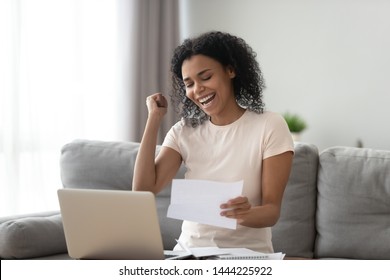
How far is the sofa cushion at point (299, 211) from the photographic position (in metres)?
2.60

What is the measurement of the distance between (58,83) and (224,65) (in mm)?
1928

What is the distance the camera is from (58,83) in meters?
3.86

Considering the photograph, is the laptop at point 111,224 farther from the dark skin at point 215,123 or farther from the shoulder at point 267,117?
the shoulder at point 267,117

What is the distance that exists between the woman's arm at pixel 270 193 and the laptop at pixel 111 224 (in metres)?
0.43

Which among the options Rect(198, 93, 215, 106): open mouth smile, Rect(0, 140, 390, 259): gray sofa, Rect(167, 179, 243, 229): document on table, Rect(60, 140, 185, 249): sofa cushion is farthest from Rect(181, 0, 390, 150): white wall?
Rect(167, 179, 243, 229): document on table

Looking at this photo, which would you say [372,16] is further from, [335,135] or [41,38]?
[41,38]

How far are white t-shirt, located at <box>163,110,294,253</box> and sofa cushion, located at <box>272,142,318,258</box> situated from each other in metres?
0.55

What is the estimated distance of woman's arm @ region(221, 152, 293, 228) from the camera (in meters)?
1.91

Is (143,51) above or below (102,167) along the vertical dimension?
above

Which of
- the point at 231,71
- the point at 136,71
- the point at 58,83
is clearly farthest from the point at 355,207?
the point at 136,71

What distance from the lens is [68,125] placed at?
3928mm

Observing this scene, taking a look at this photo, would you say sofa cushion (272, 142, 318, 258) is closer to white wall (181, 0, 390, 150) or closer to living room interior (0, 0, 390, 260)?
living room interior (0, 0, 390, 260)

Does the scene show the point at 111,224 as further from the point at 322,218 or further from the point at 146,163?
the point at 322,218
